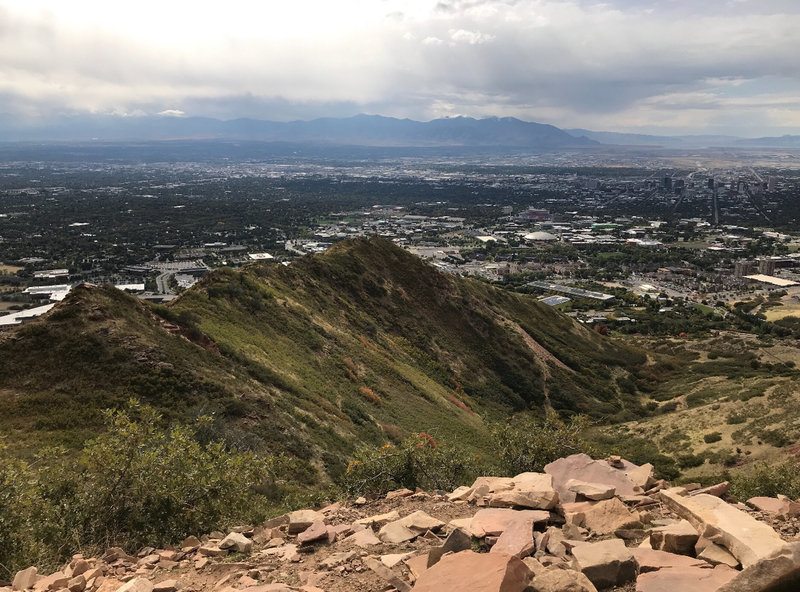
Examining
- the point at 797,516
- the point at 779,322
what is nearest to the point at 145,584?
the point at 797,516

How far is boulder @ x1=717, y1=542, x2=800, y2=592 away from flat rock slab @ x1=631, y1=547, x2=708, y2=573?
76.0 inches

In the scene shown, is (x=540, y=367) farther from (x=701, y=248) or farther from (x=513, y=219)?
(x=513, y=219)

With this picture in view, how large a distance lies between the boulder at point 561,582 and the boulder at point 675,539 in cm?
217

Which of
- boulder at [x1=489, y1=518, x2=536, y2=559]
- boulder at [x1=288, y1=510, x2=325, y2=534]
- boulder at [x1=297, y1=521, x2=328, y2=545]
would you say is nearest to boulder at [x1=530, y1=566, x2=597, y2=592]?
boulder at [x1=489, y1=518, x2=536, y2=559]

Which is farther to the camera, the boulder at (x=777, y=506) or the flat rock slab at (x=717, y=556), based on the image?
the boulder at (x=777, y=506)

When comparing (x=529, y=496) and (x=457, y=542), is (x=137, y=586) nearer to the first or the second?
(x=457, y=542)

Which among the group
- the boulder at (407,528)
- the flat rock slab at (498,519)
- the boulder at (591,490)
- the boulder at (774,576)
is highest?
the boulder at (774,576)

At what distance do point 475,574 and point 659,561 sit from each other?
285 centimetres

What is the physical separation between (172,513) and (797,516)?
12.2 metres

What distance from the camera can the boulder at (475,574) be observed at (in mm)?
6066

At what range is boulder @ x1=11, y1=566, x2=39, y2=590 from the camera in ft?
25.7

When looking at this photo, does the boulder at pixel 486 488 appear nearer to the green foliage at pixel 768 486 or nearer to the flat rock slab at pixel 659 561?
the flat rock slab at pixel 659 561

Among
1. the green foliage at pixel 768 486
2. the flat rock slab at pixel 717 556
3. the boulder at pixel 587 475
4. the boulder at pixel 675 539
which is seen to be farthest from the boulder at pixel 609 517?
the green foliage at pixel 768 486

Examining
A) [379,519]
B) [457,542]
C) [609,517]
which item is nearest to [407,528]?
[379,519]
